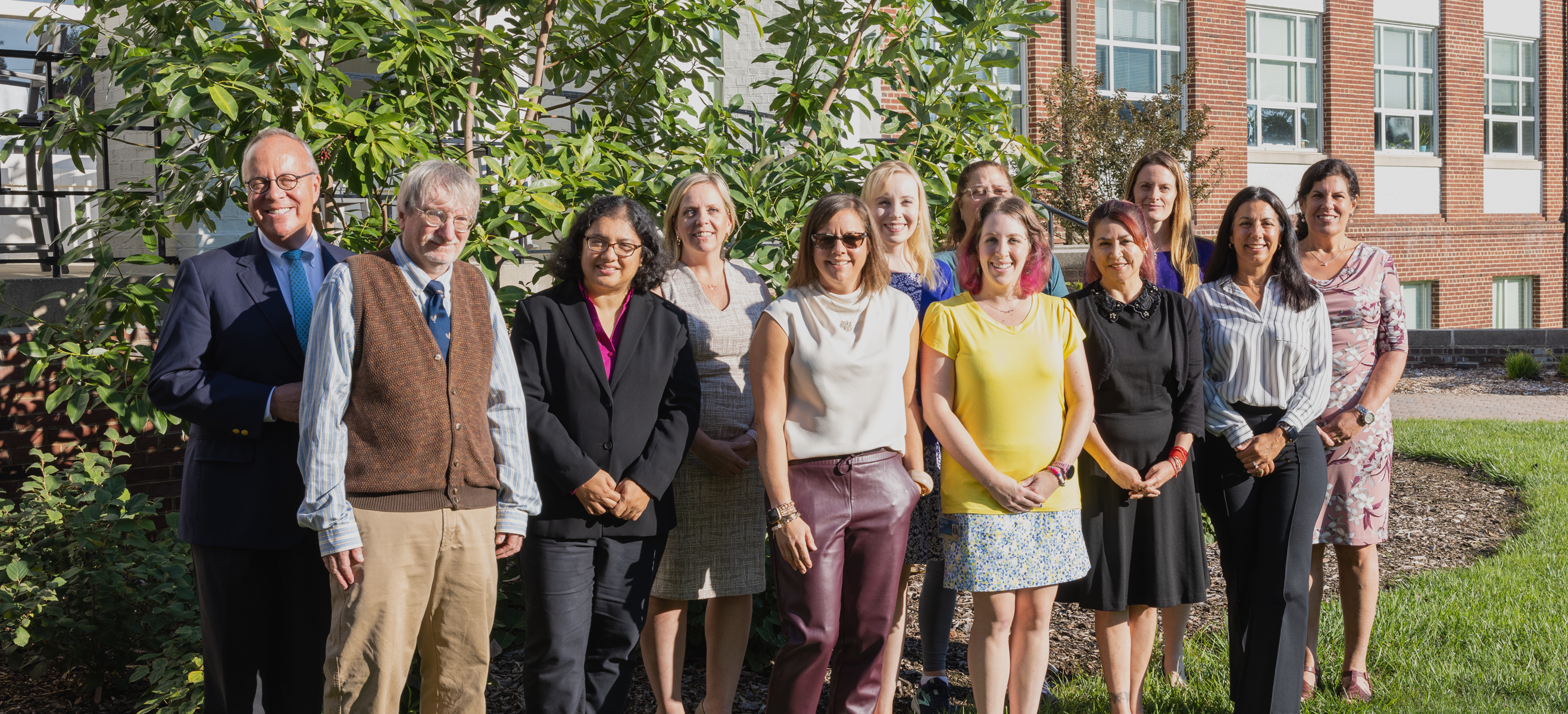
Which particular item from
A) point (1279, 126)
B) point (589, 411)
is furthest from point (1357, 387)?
point (1279, 126)

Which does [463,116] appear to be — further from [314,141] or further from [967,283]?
[967,283]

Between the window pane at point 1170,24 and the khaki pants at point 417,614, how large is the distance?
16.5 m

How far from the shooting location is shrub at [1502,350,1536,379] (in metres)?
15.9

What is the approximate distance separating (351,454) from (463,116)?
2055mm

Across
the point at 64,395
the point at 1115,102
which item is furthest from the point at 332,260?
the point at 1115,102

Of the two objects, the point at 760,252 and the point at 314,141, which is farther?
the point at 760,252

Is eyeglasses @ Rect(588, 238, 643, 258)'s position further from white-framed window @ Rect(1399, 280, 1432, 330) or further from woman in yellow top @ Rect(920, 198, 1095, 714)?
white-framed window @ Rect(1399, 280, 1432, 330)

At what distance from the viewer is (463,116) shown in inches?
180

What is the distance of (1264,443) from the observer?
12.7 ft

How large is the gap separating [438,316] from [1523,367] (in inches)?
676

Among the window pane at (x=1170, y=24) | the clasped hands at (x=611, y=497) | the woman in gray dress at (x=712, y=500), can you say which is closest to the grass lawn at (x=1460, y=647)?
the woman in gray dress at (x=712, y=500)

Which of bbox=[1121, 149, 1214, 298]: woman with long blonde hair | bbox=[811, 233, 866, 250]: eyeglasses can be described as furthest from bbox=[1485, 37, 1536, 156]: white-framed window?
bbox=[811, 233, 866, 250]: eyeglasses

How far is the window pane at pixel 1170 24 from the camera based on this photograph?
56.4 feet

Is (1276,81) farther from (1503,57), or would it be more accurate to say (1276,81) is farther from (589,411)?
(589,411)
